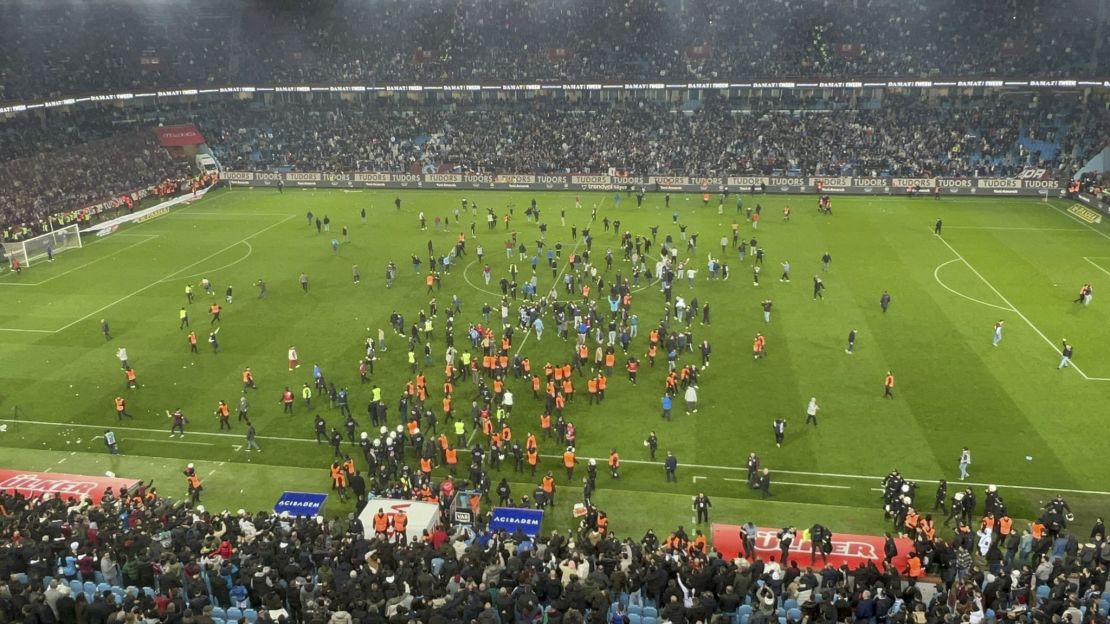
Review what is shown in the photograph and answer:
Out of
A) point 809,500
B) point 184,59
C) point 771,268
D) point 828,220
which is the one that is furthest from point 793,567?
point 184,59

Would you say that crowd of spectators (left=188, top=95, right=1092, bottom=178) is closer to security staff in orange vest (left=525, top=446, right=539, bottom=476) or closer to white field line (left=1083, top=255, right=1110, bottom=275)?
white field line (left=1083, top=255, right=1110, bottom=275)

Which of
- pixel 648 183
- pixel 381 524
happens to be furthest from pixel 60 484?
pixel 648 183

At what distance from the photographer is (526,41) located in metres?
90.1

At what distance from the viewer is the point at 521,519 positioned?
2439cm

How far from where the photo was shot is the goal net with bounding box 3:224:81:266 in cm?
5422

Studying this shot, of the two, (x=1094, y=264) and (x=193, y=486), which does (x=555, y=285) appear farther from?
(x=1094, y=264)

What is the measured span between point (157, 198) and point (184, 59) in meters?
24.9

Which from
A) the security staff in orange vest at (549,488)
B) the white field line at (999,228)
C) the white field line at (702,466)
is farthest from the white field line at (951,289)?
the security staff in orange vest at (549,488)

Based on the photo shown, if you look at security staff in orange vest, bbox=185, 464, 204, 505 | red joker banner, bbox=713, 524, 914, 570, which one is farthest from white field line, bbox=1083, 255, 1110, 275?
security staff in orange vest, bbox=185, 464, 204, 505

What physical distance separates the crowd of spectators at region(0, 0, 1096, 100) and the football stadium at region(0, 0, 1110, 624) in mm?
446

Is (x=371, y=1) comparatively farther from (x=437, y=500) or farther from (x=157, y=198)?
(x=437, y=500)

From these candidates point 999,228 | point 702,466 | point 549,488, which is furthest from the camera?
point 999,228

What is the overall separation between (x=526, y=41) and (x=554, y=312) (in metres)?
56.2

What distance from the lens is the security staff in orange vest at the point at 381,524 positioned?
75.7 ft
